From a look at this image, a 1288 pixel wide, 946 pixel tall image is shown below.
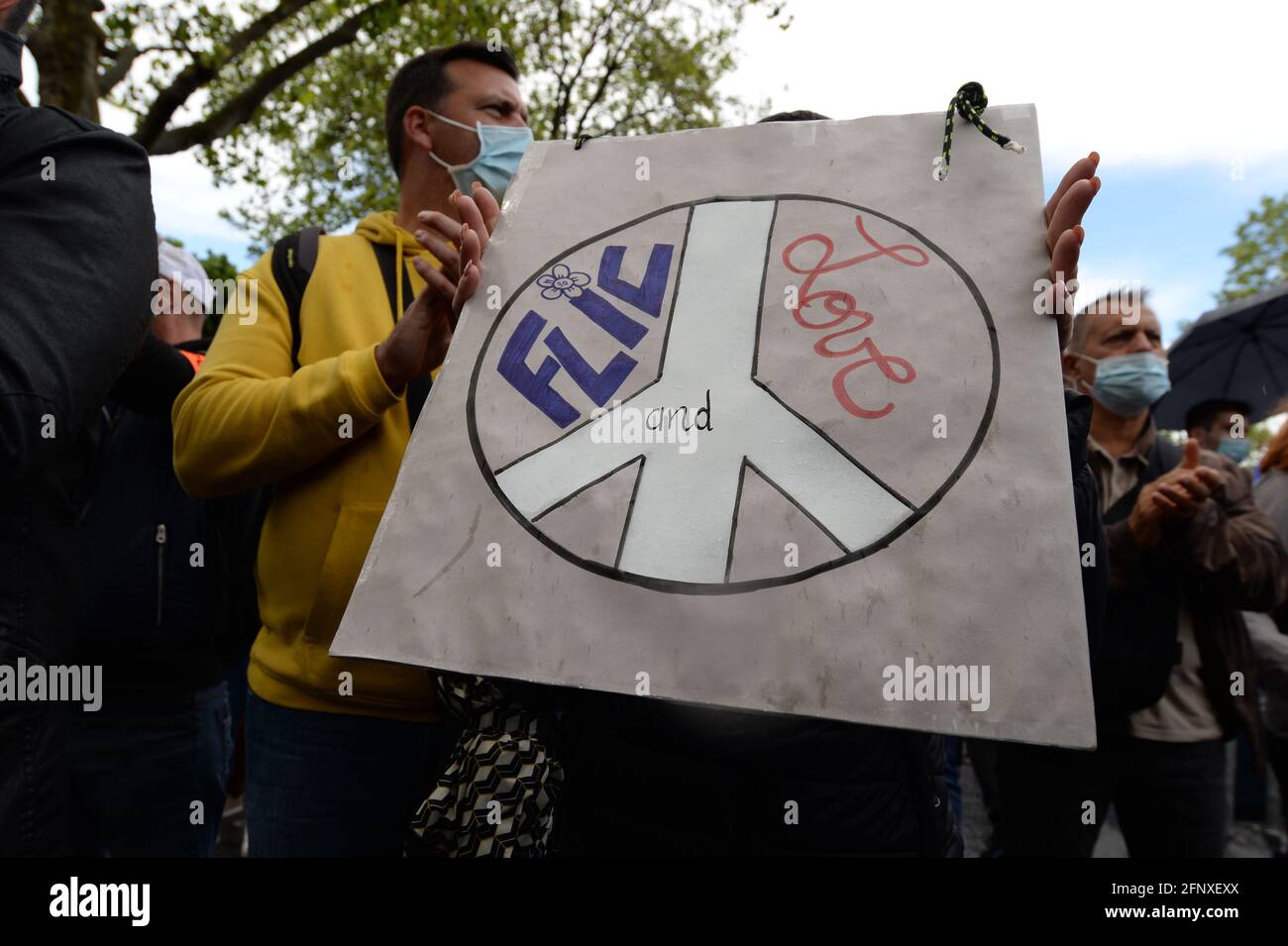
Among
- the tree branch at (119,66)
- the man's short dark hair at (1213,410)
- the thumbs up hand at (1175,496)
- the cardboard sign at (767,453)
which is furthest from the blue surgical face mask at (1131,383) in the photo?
the tree branch at (119,66)

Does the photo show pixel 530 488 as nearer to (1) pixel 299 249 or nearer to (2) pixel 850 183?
(2) pixel 850 183

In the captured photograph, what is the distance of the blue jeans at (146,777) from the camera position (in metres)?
1.92

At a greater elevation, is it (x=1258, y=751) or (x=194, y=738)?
(x=194, y=738)

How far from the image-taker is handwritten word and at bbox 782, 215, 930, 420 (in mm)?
1126

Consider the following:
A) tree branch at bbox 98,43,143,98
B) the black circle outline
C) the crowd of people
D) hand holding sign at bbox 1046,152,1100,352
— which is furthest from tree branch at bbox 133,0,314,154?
hand holding sign at bbox 1046,152,1100,352

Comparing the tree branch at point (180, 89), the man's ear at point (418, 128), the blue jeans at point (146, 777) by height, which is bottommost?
the blue jeans at point (146, 777)

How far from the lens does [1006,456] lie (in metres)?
1.05

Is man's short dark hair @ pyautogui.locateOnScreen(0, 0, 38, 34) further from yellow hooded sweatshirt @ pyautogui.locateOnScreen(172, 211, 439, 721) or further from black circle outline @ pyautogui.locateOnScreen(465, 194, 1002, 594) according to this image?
black circle outline @ pyautogui.locateOnScreen(465, 194, 1002, 594)

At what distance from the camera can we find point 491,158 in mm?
1859

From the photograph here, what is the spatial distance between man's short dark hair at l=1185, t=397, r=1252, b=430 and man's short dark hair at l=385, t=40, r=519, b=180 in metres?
3.51

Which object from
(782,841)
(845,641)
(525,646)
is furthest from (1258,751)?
(525,646)

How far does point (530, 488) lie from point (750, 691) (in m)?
0.39

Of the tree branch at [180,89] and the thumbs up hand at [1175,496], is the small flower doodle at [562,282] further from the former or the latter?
the tree branch at [180,89]

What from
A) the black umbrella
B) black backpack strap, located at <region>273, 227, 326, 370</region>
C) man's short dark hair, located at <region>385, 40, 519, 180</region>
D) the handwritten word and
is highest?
man's short dark hair, located at <region>385, 40, 519, 180</region>
